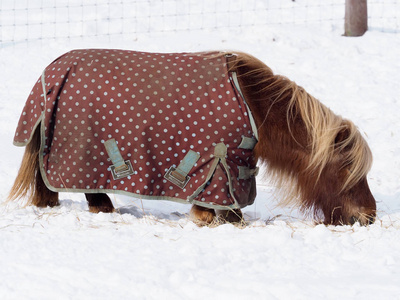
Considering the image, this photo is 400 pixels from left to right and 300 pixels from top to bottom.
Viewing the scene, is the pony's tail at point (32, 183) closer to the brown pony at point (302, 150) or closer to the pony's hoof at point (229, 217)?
the brown pony at point (302, 150)

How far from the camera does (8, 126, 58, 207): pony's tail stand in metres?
3.74

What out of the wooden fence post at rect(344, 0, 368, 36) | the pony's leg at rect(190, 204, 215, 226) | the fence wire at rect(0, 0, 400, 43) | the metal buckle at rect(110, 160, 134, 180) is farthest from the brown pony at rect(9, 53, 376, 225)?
the fence wire at rect(0, 0, 400, 43)

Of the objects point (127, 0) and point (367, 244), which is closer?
point (367, 244)

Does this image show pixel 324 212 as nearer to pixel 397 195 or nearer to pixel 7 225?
pixel 397 195

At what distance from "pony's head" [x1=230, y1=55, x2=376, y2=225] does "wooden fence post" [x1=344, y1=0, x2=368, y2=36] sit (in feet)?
16.5

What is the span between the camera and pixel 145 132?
3564 millimetres

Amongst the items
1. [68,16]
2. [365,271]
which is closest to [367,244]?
[365,271]

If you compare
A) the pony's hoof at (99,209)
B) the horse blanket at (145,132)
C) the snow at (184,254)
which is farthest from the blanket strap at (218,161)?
the pony's hoof at (99,209)

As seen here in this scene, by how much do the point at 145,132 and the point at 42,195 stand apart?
2.92 ft

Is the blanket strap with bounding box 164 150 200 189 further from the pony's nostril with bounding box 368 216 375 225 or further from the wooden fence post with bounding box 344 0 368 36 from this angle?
the wooden fence post with bounding box 344 0 368 36

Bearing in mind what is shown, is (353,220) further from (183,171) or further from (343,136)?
(183,171)

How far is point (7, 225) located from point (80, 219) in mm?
438

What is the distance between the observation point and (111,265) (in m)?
2.73

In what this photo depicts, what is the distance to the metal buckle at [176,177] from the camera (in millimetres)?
3625
